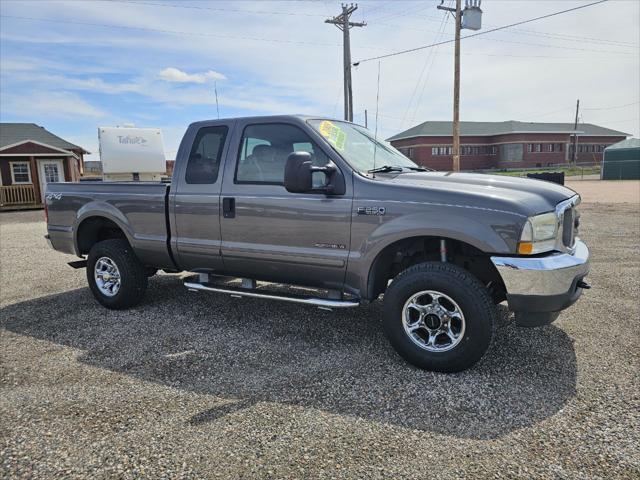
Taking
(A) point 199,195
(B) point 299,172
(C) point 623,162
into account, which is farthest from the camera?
(C) point 623,162

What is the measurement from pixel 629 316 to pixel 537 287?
2.27 meters

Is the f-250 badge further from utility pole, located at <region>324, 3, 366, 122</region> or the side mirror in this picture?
utility pole, located at <region>324, 3, 366, 122</region>

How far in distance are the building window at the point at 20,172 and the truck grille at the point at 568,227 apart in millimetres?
27024

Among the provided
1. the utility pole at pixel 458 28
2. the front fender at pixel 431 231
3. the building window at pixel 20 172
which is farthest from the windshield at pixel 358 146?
the building window at pixel 20 172

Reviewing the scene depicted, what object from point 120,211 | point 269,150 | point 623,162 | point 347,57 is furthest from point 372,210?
point 623,162

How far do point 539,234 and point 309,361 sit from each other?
2.02 meters

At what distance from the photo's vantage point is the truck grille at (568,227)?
3.62m

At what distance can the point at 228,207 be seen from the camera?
14.8 feet

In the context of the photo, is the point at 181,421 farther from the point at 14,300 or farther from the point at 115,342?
the point at 14,300

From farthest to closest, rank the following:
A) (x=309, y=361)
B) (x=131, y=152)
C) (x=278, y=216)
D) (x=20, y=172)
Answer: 1. (x=20, y=172)
2. (x=131, y=152)
3. (x=278, y=216)
4. (x=309, y=361)

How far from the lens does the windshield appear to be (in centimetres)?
422

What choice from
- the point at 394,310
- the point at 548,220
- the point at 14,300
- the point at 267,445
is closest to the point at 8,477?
the point at 267,445

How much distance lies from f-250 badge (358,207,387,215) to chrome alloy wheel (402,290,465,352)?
703mm

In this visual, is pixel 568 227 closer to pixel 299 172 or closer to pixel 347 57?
pixel 299 172
